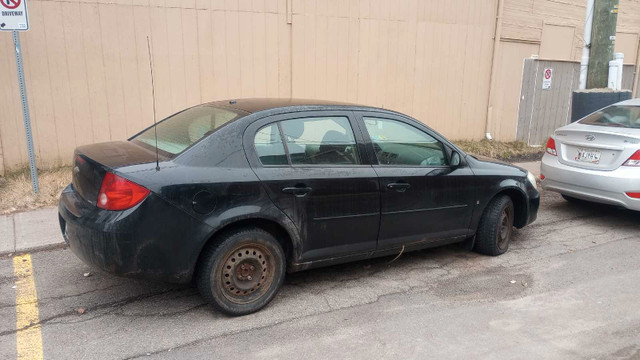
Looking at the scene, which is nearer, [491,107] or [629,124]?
[629,124]

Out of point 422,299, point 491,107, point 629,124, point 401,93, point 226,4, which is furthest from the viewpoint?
point 491,107

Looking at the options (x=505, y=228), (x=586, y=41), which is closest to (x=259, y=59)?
(x=505, y=228)

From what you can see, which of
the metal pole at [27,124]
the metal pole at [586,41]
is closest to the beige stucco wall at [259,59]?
the metal pole at [27,124]

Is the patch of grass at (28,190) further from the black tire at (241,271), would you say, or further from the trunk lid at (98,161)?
the black tire at (241,271)

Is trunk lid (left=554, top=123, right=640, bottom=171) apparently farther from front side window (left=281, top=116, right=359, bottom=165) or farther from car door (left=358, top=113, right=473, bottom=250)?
front side window (left=281, top=116, right=359, bottom=165)

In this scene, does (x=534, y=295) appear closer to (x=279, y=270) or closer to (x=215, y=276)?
(x=279, y=270)

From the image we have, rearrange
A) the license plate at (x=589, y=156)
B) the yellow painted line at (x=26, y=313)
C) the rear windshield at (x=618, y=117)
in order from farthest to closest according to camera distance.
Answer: the rear windshield at (x=618, y=117), the license plate at (x=589, y=156), the yellow painted line at (x=26, y=313)

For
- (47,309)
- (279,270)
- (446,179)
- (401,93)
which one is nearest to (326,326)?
(279,270)

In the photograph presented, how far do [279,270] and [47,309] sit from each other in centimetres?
180

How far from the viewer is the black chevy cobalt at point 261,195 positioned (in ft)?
12.3

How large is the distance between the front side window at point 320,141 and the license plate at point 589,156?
359 cm

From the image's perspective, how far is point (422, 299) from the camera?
4562 millimetres

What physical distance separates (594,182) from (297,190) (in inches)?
163

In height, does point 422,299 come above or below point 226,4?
below
